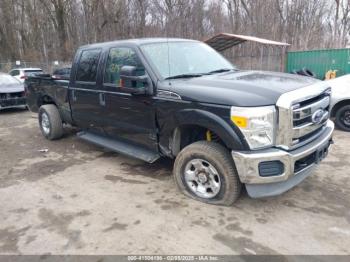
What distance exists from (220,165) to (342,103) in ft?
16.4

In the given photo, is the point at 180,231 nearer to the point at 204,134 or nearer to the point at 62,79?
the point at 204,134

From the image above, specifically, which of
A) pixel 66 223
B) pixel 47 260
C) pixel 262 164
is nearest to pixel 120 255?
pixel 47 260

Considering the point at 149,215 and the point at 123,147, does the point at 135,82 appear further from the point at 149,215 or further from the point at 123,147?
the point at 149,215

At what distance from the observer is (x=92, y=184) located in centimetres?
472

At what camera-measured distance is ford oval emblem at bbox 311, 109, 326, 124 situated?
145 inches

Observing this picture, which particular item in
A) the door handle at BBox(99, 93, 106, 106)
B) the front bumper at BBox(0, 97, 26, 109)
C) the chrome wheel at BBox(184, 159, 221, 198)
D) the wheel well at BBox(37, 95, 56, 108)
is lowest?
the chrome wheel at BBox(184, 159, 221, 198)

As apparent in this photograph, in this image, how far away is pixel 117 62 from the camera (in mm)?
4852

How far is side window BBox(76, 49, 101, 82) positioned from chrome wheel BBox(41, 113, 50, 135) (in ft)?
6.04

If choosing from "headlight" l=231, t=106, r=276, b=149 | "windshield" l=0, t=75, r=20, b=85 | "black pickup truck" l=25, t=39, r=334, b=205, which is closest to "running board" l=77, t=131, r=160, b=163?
"black pickup truck" l=25, t=39, r=334, b=205

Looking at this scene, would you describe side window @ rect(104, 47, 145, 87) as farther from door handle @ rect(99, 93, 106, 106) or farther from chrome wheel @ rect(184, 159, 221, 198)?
chrome wheel @ rect(184, 159, 221, 198)

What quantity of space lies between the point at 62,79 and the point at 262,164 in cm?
451

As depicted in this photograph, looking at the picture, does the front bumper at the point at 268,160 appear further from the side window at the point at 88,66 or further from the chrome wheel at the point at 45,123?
the chrome wheel at the point at 45,123

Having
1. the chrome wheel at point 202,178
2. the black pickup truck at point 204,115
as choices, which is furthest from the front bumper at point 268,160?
the chrome wheel at point 202,178

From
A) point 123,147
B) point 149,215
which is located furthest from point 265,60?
point 149,215
